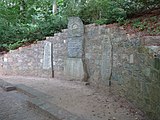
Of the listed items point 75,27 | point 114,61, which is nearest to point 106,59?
point 114,61

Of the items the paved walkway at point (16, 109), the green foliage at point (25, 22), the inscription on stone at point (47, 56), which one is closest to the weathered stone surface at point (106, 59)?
the paved walkway at point (16, 109)

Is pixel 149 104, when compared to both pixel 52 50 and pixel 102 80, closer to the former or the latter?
pixel 102 80

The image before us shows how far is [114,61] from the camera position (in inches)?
241

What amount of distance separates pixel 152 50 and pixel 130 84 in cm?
108

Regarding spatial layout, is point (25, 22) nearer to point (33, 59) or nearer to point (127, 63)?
point (33, 59)

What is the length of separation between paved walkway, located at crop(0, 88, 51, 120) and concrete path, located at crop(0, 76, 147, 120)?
53 cm

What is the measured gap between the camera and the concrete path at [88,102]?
4.49 m

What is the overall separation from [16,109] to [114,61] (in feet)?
8.60

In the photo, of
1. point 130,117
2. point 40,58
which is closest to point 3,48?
point 40,58

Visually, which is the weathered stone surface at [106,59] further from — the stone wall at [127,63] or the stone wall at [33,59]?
the stone wall at [33,59]

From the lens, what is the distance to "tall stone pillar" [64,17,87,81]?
7570 millimetres

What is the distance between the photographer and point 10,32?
11.0m

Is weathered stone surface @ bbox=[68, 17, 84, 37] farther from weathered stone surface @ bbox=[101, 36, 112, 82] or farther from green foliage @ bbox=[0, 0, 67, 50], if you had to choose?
green foliage @ bbox=[0, 0, 67, 50]

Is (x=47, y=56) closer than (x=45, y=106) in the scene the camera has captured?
No
